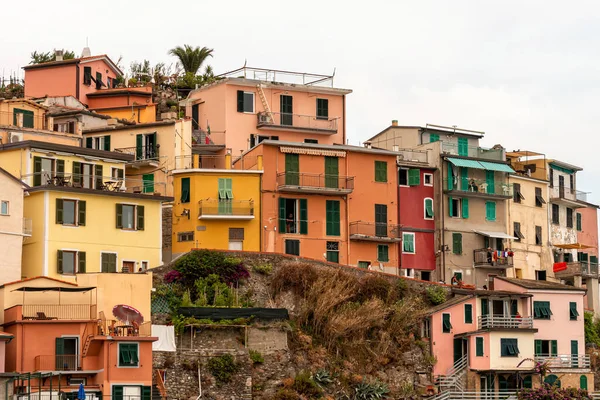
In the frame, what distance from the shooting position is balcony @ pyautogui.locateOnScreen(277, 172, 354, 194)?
76.2 meters

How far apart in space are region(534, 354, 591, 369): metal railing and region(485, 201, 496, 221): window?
447 inches

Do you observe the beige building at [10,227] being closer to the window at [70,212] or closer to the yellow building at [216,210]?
the window at [70,212]

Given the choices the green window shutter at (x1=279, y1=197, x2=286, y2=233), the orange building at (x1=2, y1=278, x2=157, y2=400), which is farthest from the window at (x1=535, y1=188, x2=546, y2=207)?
the orange building at (x1=2, y1=278, x2=157, y2=400)

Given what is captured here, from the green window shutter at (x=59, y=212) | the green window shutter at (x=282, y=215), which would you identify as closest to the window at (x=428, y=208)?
the green window shutter at (x=282, y=215)

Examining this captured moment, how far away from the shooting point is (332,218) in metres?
77.3

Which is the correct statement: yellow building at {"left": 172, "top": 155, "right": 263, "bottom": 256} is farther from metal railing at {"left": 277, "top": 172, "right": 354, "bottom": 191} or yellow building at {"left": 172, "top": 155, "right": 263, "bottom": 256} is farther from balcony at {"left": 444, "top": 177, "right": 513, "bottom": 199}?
balcony at {"left": 444, "top": 177, "right": 513, "bottom": 199}

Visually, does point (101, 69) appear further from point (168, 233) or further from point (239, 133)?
point (168, 233)

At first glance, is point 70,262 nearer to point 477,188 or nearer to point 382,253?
point 382,253

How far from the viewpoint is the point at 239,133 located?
82250 mm

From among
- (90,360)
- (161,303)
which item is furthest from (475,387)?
(90,360)

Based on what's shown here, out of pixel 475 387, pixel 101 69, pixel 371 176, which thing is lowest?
pixel 475 387

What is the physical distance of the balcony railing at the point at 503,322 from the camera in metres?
73.2

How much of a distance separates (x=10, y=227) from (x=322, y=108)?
26.5m

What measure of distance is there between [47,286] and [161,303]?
6.28m
